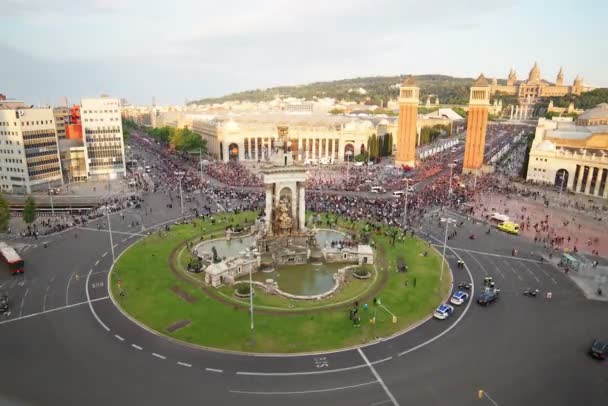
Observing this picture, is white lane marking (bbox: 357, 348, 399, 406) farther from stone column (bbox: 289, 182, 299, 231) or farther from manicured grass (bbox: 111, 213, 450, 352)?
stone column (bbox: 289, 182, 299, 231)

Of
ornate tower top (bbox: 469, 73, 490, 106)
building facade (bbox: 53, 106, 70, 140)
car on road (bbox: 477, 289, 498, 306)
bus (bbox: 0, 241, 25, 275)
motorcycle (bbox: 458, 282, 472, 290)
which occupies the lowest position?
motorcycle (bbox: 458, 282, 472, 290)

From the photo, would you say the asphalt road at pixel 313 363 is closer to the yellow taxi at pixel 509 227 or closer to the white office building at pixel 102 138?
the yellow taxi at pixel 509 227

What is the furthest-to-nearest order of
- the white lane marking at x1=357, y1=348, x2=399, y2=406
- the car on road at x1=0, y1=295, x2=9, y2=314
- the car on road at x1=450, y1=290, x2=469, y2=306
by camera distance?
the car on road at x1=450, y1=290, x2=469, y2=306 < the car on road at x1=0, y1=295, x2=9, y2=314 < the white lane marking at x1=357, y1=348, x2=399, y2=406

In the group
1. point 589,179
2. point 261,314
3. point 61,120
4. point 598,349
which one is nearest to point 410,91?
point 589,179

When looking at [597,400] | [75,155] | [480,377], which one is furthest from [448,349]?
[75,155]

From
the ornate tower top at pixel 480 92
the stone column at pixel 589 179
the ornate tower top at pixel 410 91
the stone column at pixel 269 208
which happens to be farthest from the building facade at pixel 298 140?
the stone column at pixel 269 208

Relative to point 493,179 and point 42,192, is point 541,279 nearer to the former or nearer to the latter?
point 493,179

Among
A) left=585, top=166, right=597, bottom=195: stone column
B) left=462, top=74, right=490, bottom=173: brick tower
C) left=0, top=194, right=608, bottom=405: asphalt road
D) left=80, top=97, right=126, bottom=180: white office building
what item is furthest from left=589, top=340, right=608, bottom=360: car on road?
left=80, top=97, right=126, bottom=180: white office building
